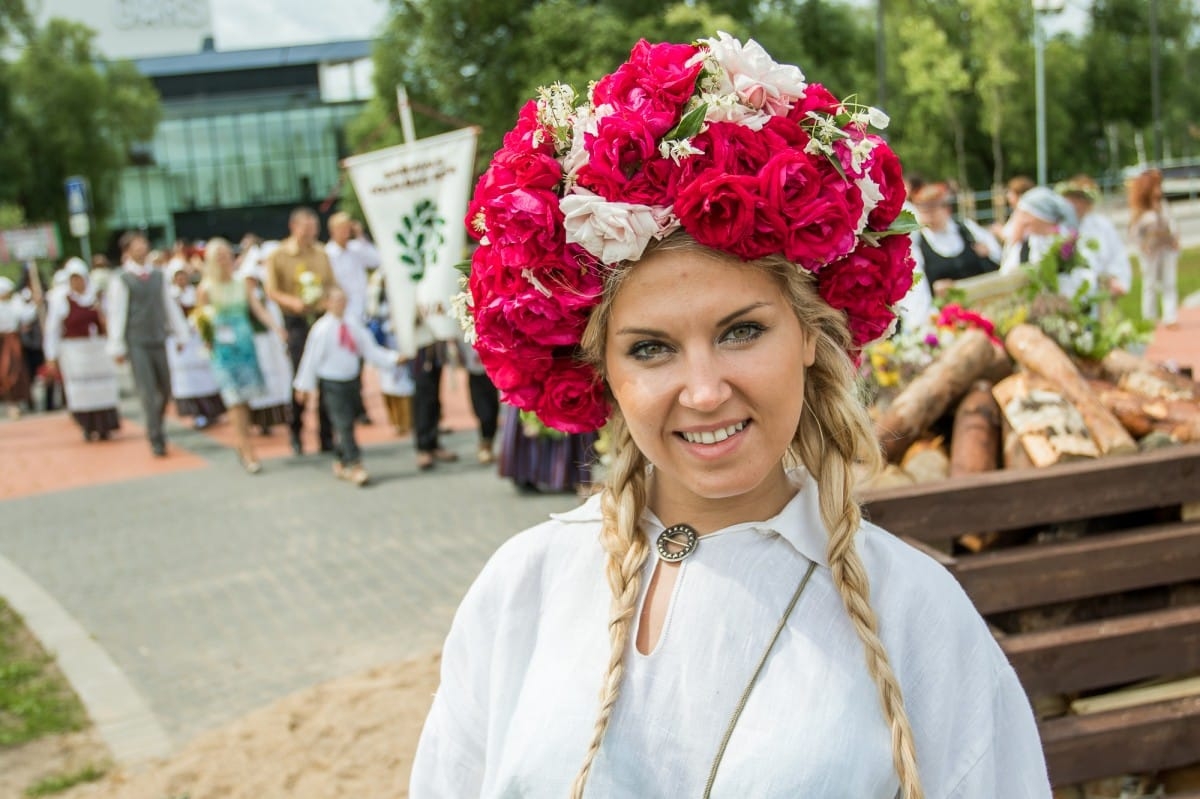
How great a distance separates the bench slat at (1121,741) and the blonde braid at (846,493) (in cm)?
137

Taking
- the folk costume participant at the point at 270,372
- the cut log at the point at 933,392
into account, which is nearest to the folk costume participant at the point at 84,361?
the folk costume participant at the point at 270,372

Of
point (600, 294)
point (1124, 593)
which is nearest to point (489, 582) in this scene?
point (600, 294)

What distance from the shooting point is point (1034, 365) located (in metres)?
4.46

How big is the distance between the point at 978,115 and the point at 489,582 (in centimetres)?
4496

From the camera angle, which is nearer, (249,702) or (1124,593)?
(1124,593)

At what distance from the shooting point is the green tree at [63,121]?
40562 millimetres

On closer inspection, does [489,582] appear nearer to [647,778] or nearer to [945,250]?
[647,778]

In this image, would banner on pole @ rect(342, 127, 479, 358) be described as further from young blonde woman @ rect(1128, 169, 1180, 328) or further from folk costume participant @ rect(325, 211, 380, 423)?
young blonde woman @ rect(1128, 169, 1180, 328)

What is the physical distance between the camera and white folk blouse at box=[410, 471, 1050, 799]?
1.72 metres

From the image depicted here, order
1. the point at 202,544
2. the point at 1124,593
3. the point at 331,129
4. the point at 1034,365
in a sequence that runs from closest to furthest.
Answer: the point at 1124,593 → the point at 1034,365 → the point at 202,544 → the point at 331,129

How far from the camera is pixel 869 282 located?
1.88 metres

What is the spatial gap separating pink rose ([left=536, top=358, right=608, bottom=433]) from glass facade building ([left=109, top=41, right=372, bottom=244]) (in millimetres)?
66639

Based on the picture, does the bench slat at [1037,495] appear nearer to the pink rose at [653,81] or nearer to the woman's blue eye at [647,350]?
the woman's blue eye at [647,350]

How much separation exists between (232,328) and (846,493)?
10.9 metres
